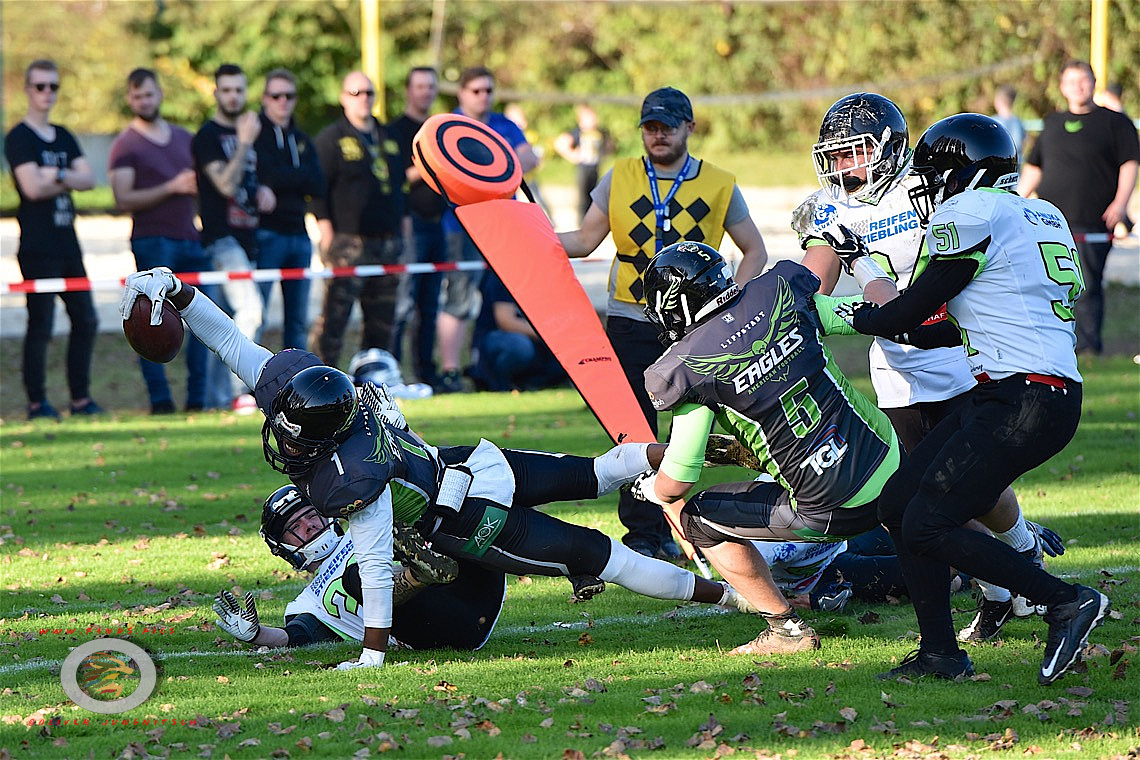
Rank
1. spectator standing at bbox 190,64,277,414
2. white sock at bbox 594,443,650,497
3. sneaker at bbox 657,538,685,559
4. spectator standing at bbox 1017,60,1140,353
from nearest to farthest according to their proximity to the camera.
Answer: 1. white sock at bbox 594,443,650,497
2. sneaker at bbox 657,538,685,559
3. spectator standing at bbox 190,64,277,414
4. spectator standing at bbox 1017,60,1140,353

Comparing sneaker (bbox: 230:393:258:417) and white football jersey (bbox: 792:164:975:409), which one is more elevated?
white football jersey (bbox: 792:164:975:409)

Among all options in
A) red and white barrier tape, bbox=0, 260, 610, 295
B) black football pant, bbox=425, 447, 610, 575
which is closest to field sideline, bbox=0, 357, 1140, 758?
black football pant, bbox=425, 447, 610, 575

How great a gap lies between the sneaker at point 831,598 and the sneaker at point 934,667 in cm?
91

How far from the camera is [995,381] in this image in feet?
15.5

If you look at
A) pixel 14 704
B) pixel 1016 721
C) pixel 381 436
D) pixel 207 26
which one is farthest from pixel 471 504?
pixel 207 26

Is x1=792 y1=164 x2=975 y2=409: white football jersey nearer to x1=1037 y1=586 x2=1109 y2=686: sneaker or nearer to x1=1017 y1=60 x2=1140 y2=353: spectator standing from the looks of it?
x1=1037 y1=586 x2=1109 y2=686: sneaker

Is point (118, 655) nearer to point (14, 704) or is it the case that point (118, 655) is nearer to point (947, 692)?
point (14, 704)

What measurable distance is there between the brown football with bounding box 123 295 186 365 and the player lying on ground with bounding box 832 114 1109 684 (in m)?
2.48

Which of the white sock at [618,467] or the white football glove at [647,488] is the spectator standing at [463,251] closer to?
the white sock at [618,467]

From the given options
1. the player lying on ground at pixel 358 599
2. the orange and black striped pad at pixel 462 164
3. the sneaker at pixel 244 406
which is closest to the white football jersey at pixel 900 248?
the player lying on ground at pixel 358 599

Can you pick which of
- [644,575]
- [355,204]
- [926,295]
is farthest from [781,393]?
[355,204]

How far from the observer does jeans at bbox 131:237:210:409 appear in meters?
10.5

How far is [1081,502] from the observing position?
763 centimetres

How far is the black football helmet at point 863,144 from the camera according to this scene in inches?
222
